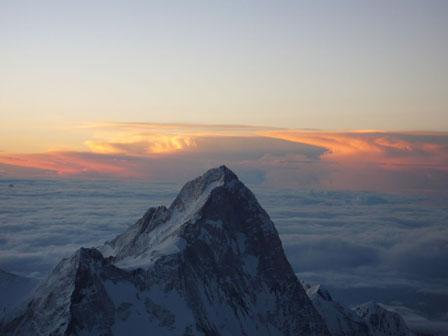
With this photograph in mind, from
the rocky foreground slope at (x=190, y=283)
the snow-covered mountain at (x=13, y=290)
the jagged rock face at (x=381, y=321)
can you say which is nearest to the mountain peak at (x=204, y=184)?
the rocky foreground slope at (x=190, y=283)

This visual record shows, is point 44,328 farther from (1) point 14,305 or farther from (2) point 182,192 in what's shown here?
(2) point 182,192

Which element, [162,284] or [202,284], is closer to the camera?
[162,284]

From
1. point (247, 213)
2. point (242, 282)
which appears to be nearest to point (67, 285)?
point (242, 282)

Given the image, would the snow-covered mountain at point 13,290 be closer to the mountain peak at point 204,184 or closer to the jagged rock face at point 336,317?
the mountain peak at point 204,184

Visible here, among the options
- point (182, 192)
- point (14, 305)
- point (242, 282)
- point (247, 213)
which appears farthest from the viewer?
point (182, 192)

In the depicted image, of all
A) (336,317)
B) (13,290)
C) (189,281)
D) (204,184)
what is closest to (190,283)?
(189,281)

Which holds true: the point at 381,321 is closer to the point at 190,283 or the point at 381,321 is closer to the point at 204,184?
the point at 204,184

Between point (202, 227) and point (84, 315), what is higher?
point (202, 227)
